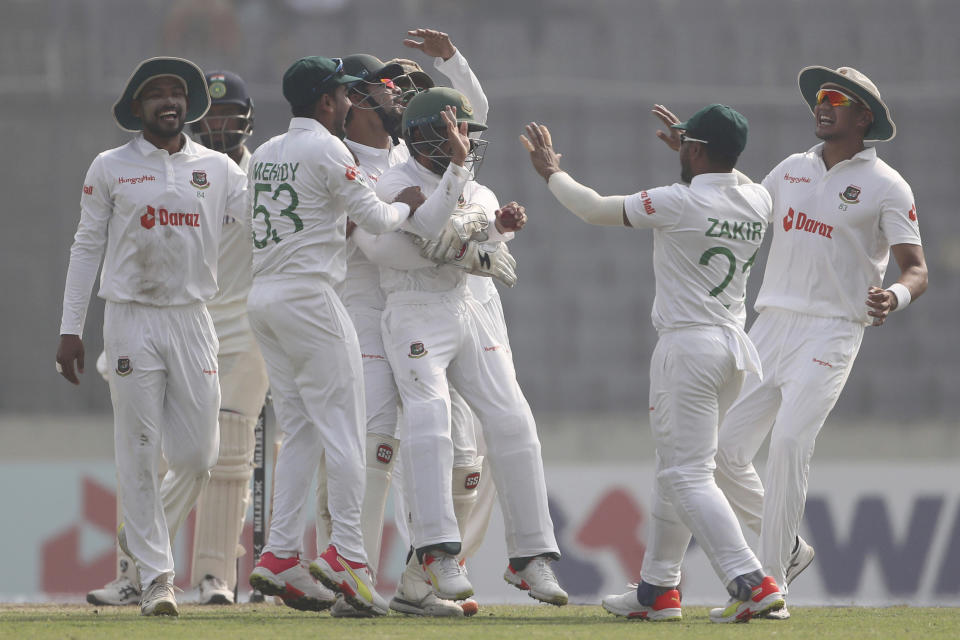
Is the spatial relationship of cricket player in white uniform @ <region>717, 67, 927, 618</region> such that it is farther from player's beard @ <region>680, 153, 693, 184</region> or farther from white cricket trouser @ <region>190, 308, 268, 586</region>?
white cricket trouser @ <region>190, 308, 268, 586</region>

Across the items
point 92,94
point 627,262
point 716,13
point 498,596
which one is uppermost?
point 716,13

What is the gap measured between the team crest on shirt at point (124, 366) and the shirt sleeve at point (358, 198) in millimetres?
962

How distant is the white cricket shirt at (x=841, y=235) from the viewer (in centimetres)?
579

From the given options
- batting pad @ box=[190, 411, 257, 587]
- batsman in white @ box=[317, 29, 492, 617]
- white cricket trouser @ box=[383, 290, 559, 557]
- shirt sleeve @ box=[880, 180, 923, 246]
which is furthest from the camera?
batting pad @ box=[190, 411, 257, 587]

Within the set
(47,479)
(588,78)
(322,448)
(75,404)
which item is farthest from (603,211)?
(588,78)

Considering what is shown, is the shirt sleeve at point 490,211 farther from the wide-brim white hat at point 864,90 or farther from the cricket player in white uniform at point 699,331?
the wide-brim white hat at point 864,90

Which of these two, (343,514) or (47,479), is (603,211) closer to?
(343,514)

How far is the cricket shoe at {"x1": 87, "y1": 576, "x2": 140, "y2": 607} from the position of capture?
244 inches

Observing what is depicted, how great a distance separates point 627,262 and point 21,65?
5.63 m

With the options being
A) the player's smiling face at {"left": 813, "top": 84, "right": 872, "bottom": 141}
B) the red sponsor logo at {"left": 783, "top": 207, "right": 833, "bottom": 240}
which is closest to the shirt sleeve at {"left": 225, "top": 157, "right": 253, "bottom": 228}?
the red sponsor logo at {"left": 783, "top": 207, "right": 833, "bottom": 240}

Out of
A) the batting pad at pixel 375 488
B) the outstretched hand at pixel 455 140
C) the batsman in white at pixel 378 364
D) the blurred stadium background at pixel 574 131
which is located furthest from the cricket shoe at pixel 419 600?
the blurred stadium background at pixel 574 131

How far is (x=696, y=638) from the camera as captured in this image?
15.5ft

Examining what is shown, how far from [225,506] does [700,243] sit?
96.5 inches

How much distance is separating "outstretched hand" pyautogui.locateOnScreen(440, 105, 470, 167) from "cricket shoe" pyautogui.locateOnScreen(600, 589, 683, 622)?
1688 millimetres
